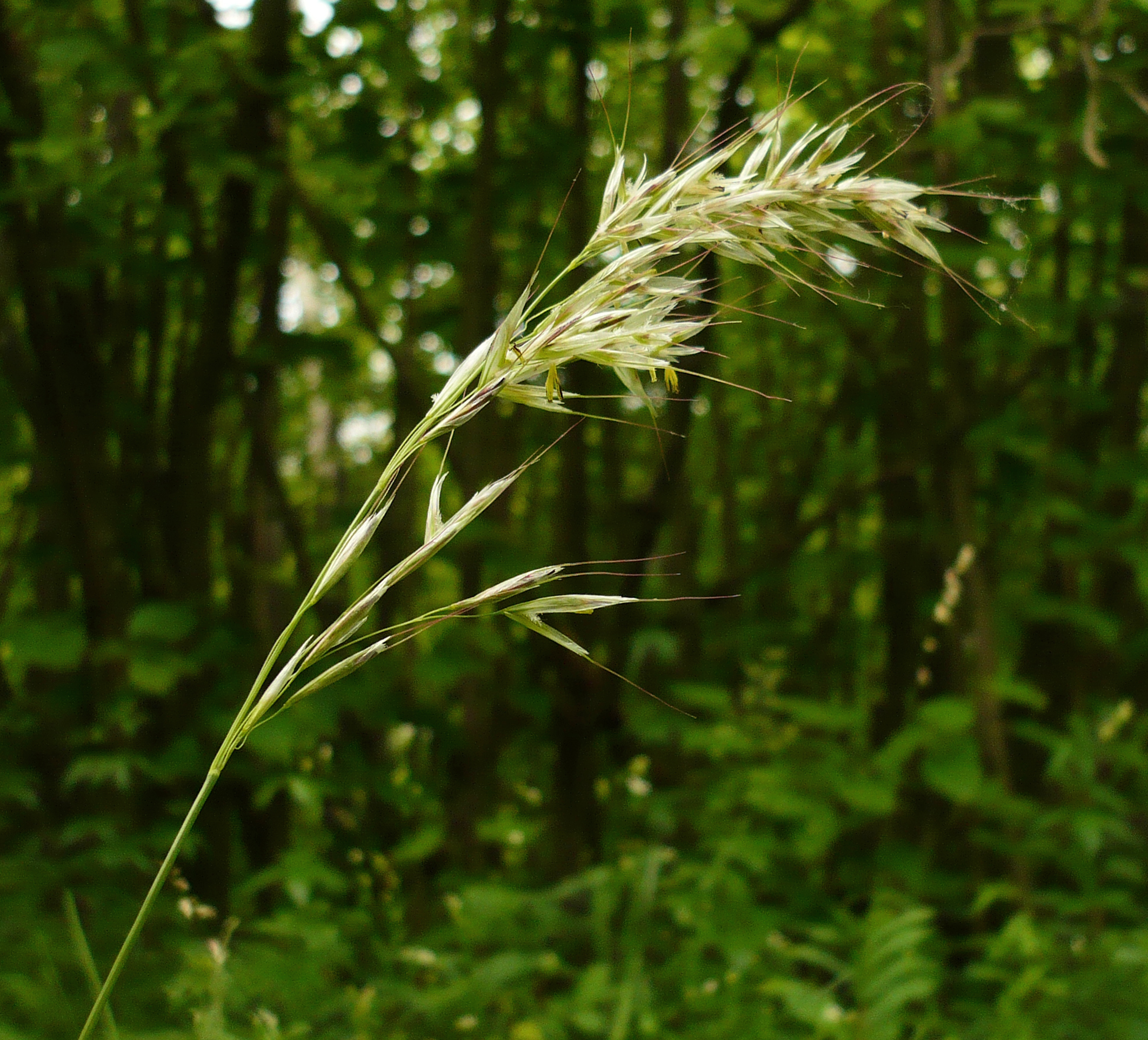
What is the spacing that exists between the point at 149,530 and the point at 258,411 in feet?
1.60

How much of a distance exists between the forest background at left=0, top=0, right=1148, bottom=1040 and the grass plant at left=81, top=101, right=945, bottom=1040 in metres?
1.27

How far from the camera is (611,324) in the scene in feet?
2.60

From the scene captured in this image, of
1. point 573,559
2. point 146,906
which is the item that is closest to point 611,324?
point 146,906

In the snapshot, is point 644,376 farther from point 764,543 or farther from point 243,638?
point 764,543

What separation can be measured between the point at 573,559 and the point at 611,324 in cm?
240

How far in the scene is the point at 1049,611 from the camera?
111 inches

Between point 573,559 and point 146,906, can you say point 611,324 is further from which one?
point 573,559

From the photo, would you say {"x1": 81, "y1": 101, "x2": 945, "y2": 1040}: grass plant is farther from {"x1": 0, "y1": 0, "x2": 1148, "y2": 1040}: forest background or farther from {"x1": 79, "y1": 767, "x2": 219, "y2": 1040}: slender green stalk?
{"x1": 0, "y1": 0, "x2": 1148, "y2": 1040}: forest background

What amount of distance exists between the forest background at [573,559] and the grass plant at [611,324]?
4.17ft

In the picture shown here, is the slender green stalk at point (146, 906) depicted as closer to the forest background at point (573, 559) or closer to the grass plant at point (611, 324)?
the grass plant at point (611, 324)

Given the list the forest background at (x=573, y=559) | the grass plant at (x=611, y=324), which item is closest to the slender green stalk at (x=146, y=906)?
the grass plant at (x=611, y=324)

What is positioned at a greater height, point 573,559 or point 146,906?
point 146,906

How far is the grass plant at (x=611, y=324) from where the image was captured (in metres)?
0.70

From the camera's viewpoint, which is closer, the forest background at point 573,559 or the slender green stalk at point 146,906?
the slender green stalk at point 146,906
